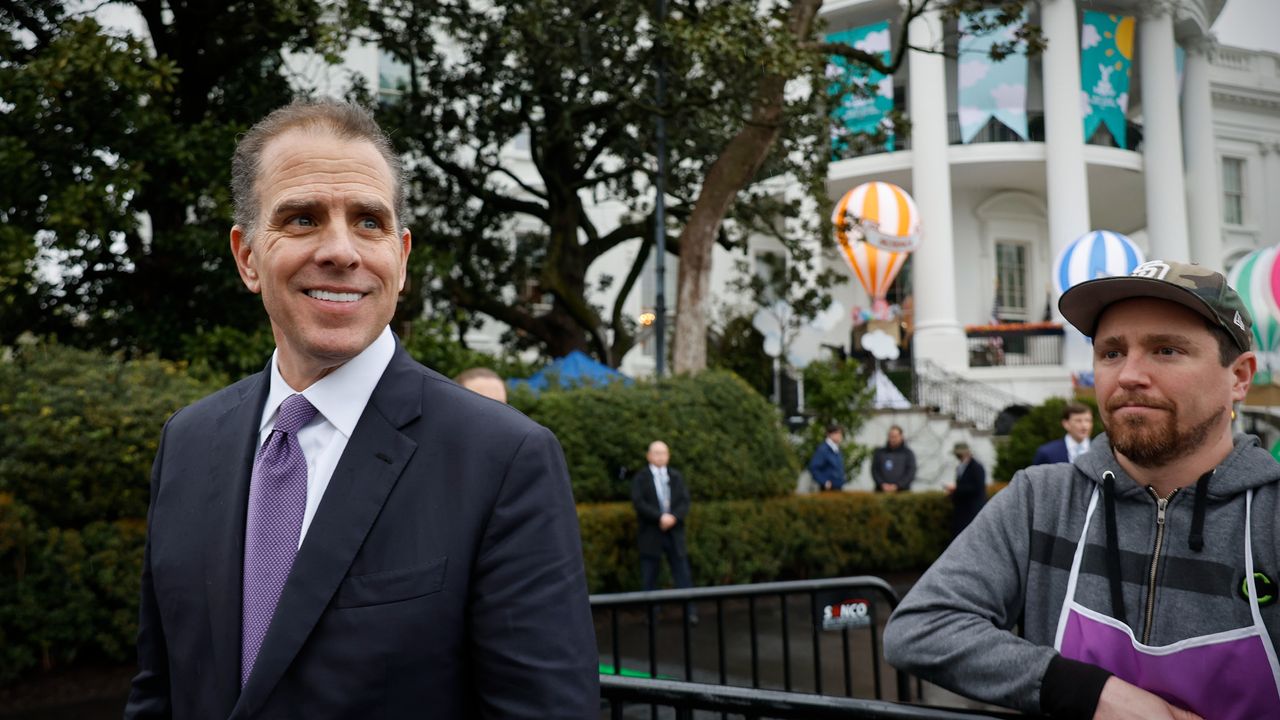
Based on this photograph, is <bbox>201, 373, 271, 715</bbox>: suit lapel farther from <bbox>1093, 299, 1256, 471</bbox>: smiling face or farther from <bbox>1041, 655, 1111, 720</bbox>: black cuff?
<bbox>1093, 299, 1256, 471</bbox>: smiling face

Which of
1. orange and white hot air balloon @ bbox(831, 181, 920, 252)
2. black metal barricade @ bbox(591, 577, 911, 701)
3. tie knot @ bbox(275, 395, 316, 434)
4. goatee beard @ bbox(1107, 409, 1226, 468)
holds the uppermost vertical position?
orange and white hot air balloon @ bbox(831, 181, 920, 252)

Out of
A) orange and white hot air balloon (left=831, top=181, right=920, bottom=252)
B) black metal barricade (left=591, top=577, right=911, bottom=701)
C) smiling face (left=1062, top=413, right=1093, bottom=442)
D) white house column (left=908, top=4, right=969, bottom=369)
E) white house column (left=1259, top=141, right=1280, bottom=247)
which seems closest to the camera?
black metal barricade (left=591, top=577, right=911, bottom=701)

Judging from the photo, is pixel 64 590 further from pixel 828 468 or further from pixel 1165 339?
pixel 828 468

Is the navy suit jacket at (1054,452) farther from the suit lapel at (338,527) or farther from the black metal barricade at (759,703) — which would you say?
the suit lapel at (338,527)

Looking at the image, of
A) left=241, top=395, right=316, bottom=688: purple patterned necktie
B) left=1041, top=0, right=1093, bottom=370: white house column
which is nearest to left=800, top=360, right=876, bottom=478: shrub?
left=1041, top=0, right=1093, bottom=370: white house column

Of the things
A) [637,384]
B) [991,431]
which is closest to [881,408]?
[991,431]

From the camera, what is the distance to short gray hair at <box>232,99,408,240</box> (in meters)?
1.89

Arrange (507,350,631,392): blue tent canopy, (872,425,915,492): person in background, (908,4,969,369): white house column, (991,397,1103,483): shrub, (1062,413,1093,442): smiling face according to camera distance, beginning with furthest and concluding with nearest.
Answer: (908,4,969,369): white house column < (991,397,1103,483): shrub < (872,425,915,492): person in background < (507,350,631,392): blue tent canopy < (1062,413,1093,442): smiling face

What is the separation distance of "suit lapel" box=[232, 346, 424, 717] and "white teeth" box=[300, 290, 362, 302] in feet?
0.61

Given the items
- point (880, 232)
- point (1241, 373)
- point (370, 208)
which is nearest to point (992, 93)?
point (880, 232)

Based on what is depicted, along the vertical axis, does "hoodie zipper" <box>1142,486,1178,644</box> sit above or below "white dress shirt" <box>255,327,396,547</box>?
below

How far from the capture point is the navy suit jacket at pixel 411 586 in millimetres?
1613

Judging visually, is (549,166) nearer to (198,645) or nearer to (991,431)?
(991,431)

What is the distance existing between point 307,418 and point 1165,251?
31949 millimetres
